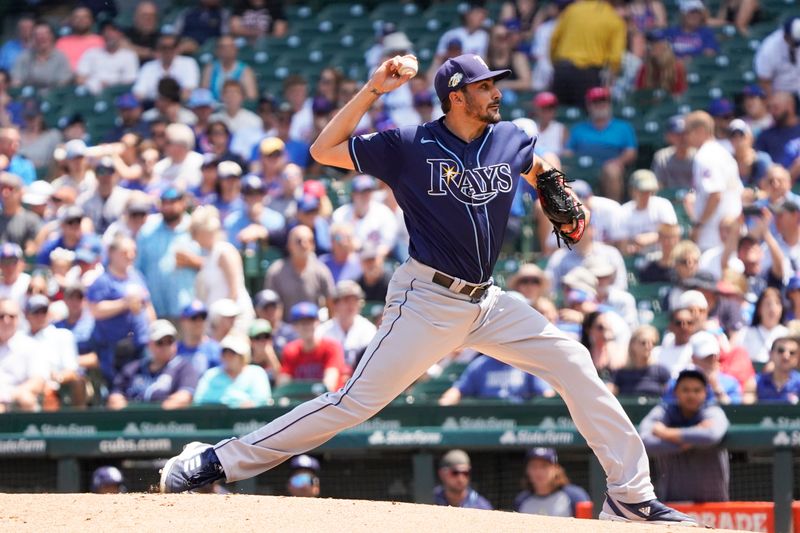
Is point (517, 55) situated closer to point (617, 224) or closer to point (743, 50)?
point (743, 50)

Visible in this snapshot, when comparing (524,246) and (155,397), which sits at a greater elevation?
(524,246)

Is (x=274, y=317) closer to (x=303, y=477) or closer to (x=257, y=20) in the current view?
(x=303, y=477)

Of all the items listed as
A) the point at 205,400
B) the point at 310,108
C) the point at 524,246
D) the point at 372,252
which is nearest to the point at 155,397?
the point at 205,400

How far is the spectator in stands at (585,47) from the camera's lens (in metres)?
12.4

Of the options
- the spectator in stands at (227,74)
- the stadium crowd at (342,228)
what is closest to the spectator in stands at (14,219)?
the stadium crowd at (342,228)

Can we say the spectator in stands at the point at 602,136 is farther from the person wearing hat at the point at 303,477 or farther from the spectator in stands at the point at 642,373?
the person wearing hat at the point at 303,477

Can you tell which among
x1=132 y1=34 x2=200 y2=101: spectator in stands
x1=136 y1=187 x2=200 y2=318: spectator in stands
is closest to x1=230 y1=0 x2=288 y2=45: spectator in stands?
x1=132 y1=34 x2=200 y2=101: spectator in stands

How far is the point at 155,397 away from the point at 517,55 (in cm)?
532

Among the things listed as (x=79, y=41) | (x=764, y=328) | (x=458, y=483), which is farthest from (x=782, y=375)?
(x=79, y=41)

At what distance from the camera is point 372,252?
33.0 feet

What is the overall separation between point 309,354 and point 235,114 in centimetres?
411

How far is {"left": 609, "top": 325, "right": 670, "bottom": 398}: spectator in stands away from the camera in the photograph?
841cm

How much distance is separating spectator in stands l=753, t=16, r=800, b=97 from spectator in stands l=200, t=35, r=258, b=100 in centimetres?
469

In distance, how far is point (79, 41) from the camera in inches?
577
